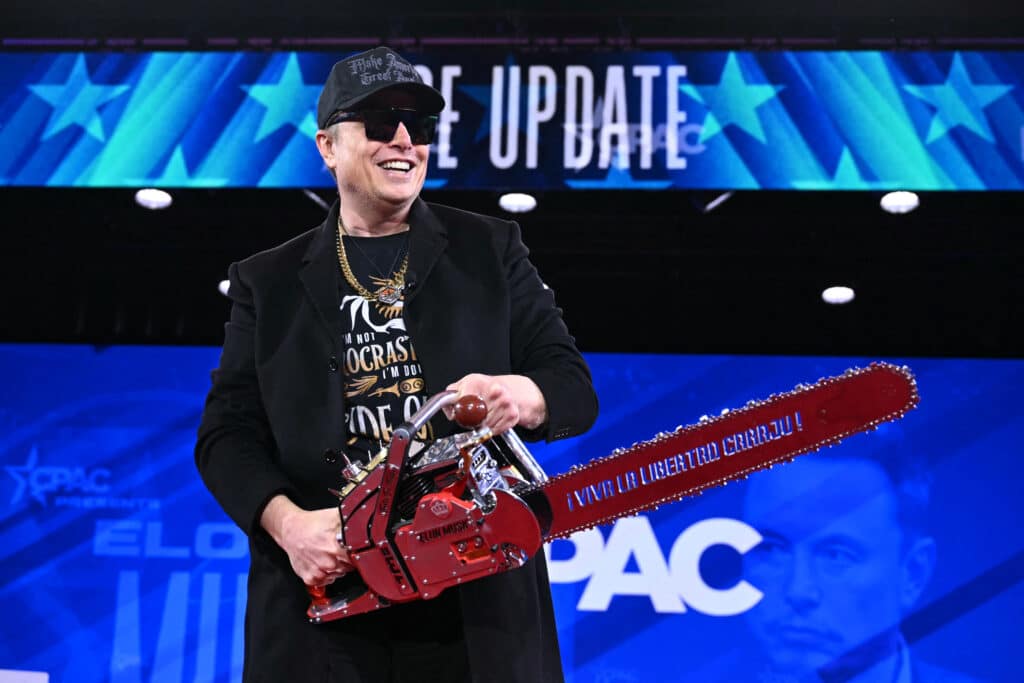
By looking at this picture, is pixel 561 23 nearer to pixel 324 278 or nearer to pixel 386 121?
pixel 386 121

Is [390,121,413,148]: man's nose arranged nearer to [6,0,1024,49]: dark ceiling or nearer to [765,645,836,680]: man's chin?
[6,0,1024,49]: dark ceiling

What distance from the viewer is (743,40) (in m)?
5.16

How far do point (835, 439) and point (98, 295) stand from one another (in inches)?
240

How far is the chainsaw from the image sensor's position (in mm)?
1721

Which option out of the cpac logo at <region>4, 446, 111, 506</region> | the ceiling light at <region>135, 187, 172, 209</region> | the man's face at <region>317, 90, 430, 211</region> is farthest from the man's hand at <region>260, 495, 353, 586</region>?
the cpac logo at <region>4, 446, 111, 506</region>

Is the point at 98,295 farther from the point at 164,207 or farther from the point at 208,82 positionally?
the point at 208,82

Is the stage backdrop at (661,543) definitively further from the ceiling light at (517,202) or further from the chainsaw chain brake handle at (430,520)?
the chainsaw chain brake handle at (430,520)

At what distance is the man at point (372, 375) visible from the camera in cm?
181

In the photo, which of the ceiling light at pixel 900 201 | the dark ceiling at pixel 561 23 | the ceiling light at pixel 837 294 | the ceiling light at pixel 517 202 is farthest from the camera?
the ceiling light at pixel 837 294

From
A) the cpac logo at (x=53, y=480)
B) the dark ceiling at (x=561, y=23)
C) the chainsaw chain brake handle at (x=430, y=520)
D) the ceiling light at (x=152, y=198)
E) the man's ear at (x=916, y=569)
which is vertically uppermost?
the dark ceiling at (x=561, y=23)

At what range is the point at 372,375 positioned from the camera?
193 centimetres

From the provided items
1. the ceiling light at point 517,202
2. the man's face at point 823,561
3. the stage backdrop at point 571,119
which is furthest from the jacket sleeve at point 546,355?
the man's face at point 823,561

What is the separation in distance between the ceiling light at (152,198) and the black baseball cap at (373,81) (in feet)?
13.0

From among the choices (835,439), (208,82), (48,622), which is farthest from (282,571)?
(48,622)
